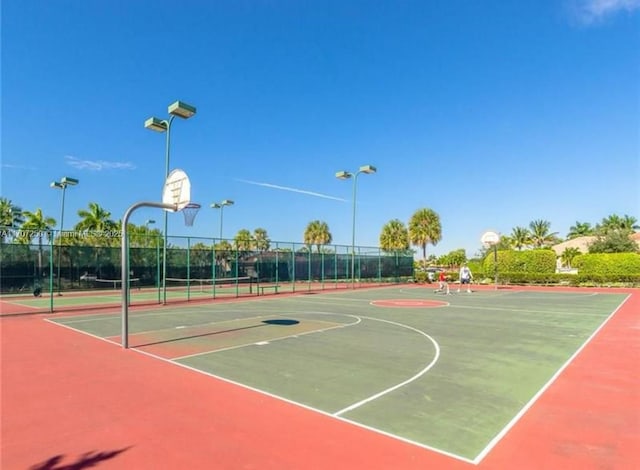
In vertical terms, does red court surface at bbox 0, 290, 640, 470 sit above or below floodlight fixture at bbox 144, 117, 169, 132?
below

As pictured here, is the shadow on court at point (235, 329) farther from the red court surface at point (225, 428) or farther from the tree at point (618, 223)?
the tree at point (618, 223)

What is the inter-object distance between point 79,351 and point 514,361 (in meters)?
8.58

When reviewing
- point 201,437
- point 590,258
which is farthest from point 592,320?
point 590,258

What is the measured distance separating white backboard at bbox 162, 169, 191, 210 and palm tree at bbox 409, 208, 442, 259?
1640 inches

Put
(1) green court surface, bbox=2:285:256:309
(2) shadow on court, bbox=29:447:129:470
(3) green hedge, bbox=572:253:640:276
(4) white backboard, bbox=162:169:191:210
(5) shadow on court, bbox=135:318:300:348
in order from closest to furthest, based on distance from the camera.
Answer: (2) shadow on court, bbox=29:447:129:470, (5) shadow on court, bbox=135:318:300:348, (4) white backboard, bbox=162:169:191:210, (1) green court surface, bbox=2:285:256:309, (3) green hedge, bbox=572:253:640:276

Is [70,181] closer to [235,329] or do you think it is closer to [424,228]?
[235,329]

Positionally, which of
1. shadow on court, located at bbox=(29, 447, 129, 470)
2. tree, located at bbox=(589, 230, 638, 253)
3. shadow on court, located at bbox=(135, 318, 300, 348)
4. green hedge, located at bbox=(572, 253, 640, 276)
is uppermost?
tree, located at bbox=(589, 230, 638, 253)

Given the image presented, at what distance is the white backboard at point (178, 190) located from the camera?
9.73 metres

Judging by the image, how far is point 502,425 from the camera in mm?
4512

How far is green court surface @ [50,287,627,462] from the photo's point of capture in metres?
4.79

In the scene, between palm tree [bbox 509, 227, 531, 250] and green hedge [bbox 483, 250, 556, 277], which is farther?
palm tree [bbox 509, 227, 531, 250]

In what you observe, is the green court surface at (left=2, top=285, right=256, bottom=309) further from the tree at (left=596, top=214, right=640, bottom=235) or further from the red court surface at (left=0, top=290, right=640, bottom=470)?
the tree at (left=596, top=214, right=640, bottom=235)

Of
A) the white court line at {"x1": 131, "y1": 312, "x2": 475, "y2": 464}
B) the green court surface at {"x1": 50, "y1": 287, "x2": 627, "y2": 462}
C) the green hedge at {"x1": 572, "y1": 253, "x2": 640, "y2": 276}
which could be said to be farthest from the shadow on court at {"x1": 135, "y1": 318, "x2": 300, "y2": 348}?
the green hedge at {"x1": 572, "y1": 253, "x2": 640, "y2": 276}

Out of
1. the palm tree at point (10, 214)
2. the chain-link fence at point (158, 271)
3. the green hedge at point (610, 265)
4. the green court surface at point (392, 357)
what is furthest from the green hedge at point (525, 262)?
the palm tree at point (10, 214)
